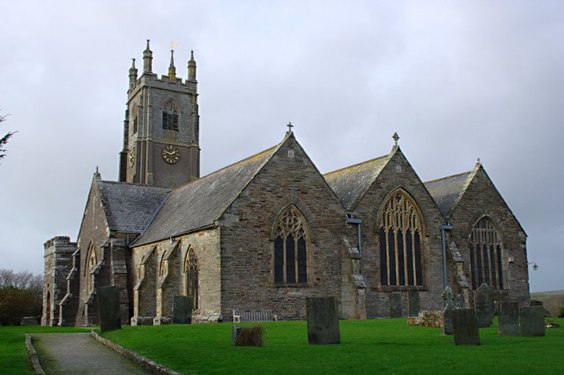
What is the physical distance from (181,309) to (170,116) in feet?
123

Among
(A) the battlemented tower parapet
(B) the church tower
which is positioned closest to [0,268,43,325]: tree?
(A) the battlemented tower parapet

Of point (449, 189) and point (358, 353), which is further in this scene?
point (449, 189)

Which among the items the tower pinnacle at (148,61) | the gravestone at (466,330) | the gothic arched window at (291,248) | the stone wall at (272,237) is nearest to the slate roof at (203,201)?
the stone wall at (272,237)

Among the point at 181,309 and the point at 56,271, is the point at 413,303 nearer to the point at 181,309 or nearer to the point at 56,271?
the point at 181,309

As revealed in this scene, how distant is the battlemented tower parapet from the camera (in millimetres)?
43219

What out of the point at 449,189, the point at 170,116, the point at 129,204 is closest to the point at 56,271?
the point at 129,204

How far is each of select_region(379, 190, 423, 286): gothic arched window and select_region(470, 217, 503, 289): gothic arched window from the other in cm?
440

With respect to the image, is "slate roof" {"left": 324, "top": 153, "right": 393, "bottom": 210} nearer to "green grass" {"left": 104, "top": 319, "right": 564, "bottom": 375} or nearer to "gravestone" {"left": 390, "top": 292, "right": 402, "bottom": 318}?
"gravestone" {"left": 390, "top": 292, "right": 402, "bottom": 318}

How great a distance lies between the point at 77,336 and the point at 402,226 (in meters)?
17.7

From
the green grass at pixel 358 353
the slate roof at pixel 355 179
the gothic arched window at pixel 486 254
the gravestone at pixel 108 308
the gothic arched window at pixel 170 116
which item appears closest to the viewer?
the green grass at pixel 358 353

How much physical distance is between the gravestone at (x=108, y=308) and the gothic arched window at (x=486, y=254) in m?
21.2

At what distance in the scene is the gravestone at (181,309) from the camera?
88.1 feet

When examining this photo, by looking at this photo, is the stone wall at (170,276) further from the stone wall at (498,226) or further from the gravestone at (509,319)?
the stone wall at (498,226)

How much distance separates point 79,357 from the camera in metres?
17.6
